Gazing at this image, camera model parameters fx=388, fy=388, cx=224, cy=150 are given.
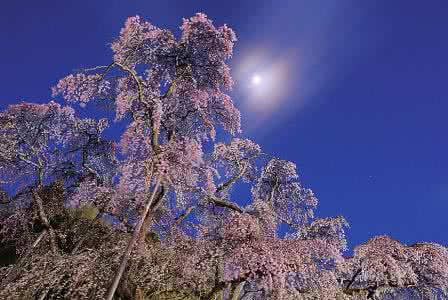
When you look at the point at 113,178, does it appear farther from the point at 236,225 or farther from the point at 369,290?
the point at 369,290

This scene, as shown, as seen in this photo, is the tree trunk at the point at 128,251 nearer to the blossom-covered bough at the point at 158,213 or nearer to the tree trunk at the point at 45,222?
the blossom-covered bough at the point at 158,213

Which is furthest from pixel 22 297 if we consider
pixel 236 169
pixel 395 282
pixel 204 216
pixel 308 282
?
Result: pixel 395 282

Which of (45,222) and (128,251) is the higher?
(45,222)

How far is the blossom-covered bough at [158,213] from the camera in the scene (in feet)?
34.7

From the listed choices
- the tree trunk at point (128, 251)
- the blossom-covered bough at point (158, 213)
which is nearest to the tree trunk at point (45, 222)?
the blossom-covered bough at point (158, 213)

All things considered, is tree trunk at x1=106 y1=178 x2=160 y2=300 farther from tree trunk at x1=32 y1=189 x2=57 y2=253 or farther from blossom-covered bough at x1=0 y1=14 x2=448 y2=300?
tree trunk at x1=32 y1=189 x2=57 y2=253

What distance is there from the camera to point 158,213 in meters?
13.8

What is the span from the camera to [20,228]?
560 inches

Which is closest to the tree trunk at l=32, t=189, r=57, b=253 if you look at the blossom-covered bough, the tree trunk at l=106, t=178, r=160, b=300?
the blossom-covered bough

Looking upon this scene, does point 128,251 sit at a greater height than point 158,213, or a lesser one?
lesser

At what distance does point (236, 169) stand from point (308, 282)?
6930 mm

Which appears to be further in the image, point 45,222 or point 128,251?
point 45,222

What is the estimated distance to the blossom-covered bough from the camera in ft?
34.7

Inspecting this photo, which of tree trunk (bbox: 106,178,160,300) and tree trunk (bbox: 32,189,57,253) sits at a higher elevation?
tree trunk (bbox: 32,189,57,253)
